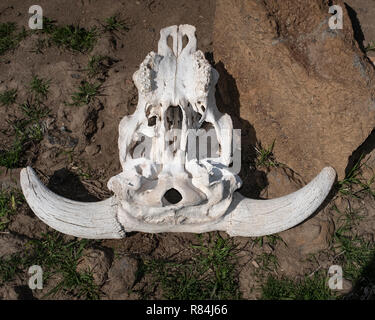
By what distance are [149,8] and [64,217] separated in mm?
2371

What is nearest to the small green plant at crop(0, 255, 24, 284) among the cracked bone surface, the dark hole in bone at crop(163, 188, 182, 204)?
the cracked bone surface

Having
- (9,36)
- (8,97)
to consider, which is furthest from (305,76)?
(9,36)

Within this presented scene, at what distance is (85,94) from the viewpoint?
11.4 feet

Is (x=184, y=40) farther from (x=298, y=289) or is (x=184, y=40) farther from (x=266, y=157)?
(x=298, y=289)

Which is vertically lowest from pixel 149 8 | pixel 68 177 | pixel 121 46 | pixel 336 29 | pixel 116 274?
pixel 116 274

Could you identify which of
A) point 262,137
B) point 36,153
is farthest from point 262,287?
point 36,153

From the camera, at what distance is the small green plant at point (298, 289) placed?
108 inches

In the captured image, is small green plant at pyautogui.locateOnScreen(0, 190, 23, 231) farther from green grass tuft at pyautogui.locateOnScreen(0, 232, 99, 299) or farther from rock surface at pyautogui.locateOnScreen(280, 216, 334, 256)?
rock surface at pyautogui.locateOnScreen(280, 216, 334, 256)

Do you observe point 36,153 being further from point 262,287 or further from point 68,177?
point 262,287

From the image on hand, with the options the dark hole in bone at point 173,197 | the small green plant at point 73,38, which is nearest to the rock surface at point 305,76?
the dark hole in bone at point 173,197

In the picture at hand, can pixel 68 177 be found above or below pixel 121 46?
below

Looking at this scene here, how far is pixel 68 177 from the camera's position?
3.19 meters

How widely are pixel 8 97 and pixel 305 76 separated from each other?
2.42 metres

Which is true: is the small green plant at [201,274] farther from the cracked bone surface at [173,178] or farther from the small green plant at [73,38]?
the small green plant at [73,38]
